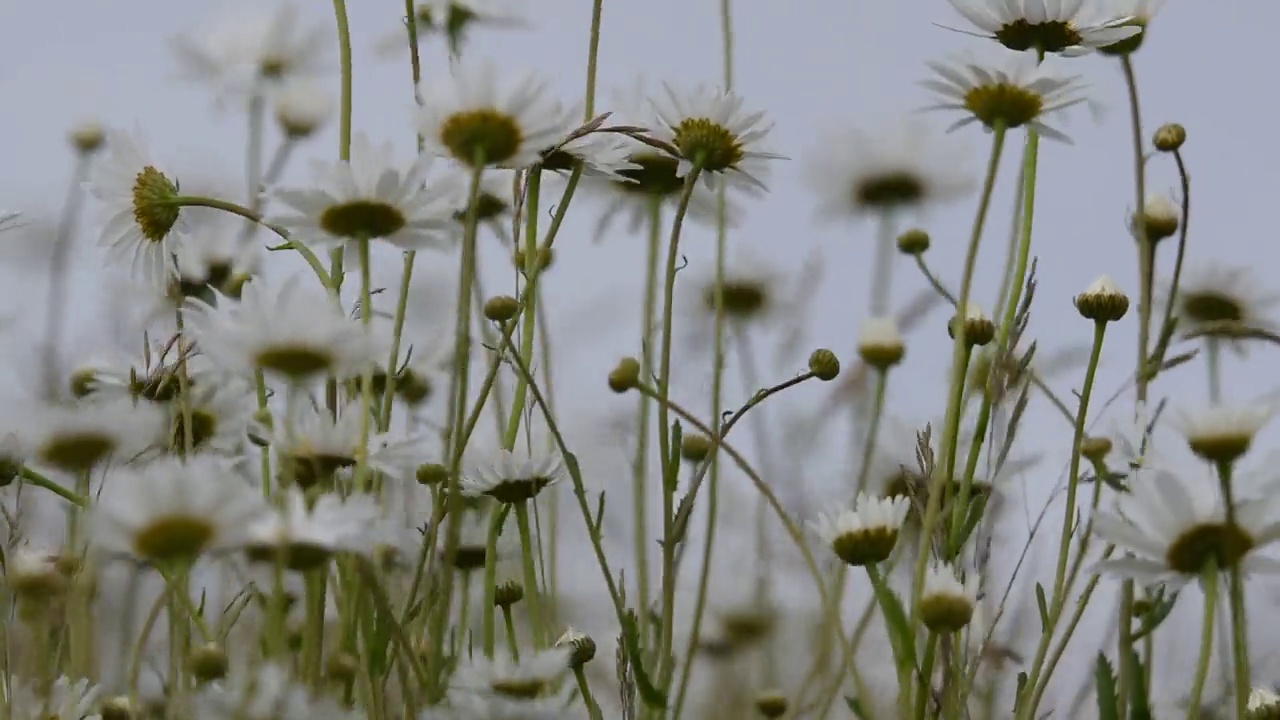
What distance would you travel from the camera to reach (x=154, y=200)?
85cm

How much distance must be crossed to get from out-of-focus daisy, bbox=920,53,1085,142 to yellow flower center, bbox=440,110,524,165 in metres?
0.22

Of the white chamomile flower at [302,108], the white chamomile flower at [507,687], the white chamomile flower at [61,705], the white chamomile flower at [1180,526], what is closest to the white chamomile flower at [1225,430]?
the white chamomile flower at [1180,526]

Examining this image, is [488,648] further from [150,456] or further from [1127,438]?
[1127,438]

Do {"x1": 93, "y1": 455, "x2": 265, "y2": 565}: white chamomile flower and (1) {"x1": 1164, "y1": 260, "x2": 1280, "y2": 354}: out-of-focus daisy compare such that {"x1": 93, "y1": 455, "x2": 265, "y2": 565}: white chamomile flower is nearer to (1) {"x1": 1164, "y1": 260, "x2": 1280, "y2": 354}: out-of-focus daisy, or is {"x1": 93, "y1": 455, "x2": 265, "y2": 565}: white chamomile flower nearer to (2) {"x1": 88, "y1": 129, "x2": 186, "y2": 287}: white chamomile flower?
(2) {"x1": 88, "y1": 129, "x2": 186, "y2": 287}: white chamomile flower

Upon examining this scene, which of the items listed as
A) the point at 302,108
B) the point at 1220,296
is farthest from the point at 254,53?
the point at 1220,296

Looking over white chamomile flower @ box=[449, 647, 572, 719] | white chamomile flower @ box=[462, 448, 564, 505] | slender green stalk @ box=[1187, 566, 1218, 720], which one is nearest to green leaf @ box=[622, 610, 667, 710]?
white chamomile flower @ box=[449, 647, 572, 719]

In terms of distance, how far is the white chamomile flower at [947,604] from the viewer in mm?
674

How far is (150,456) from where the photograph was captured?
2.81 feet

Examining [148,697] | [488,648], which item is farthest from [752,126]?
[148,697]

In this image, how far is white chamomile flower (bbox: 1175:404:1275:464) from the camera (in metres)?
0.62

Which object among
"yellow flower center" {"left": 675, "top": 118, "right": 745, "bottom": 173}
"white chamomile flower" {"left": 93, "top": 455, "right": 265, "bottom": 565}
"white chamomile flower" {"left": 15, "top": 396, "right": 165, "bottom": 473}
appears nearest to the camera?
"white chamomile flower" {"left": 93, "top": 455, "right": 265, "bottom": 565}

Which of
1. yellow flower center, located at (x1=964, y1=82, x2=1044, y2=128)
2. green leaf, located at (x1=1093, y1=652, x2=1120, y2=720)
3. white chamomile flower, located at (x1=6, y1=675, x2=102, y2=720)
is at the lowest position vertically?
white chamomile flower, located at (x1=6, y1=675, x2=102, y2=720)

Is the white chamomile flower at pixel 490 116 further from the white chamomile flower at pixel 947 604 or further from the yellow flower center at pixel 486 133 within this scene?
the white chamomile flower at pixel 947 604

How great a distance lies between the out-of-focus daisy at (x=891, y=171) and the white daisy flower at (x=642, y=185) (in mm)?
322
